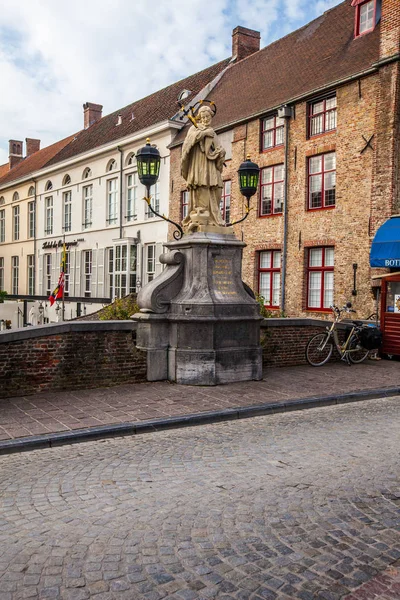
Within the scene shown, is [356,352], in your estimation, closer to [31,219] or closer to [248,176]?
[248,176]

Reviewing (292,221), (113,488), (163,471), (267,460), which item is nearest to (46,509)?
(113,488)

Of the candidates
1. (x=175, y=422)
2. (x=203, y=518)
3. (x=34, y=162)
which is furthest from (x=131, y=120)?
(x=203, y=518)

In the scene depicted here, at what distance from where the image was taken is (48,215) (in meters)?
38.7

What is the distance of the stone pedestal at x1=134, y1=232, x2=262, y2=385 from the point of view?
374 inches

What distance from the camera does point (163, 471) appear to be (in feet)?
17.4

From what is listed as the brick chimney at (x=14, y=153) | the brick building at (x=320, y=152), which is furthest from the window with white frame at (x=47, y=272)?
the brick building at (x=320, y=152)

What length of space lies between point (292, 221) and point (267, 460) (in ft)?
51.7

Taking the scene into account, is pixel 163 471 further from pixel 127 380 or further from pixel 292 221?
pixel 292 221

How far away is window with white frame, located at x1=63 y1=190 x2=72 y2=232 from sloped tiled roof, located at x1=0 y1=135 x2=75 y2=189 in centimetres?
487

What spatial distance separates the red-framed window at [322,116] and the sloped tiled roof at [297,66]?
61 cm

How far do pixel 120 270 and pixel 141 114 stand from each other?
941 centimetres

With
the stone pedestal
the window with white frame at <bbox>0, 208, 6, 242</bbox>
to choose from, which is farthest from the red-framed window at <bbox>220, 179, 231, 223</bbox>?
the window with white frame at <bbox>0, 208, 6, 242</bbox>

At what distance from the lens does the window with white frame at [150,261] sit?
1101 inches

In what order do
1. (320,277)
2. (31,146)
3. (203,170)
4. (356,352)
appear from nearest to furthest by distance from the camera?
(203,170), (356,352), (320,277), (31,146)
